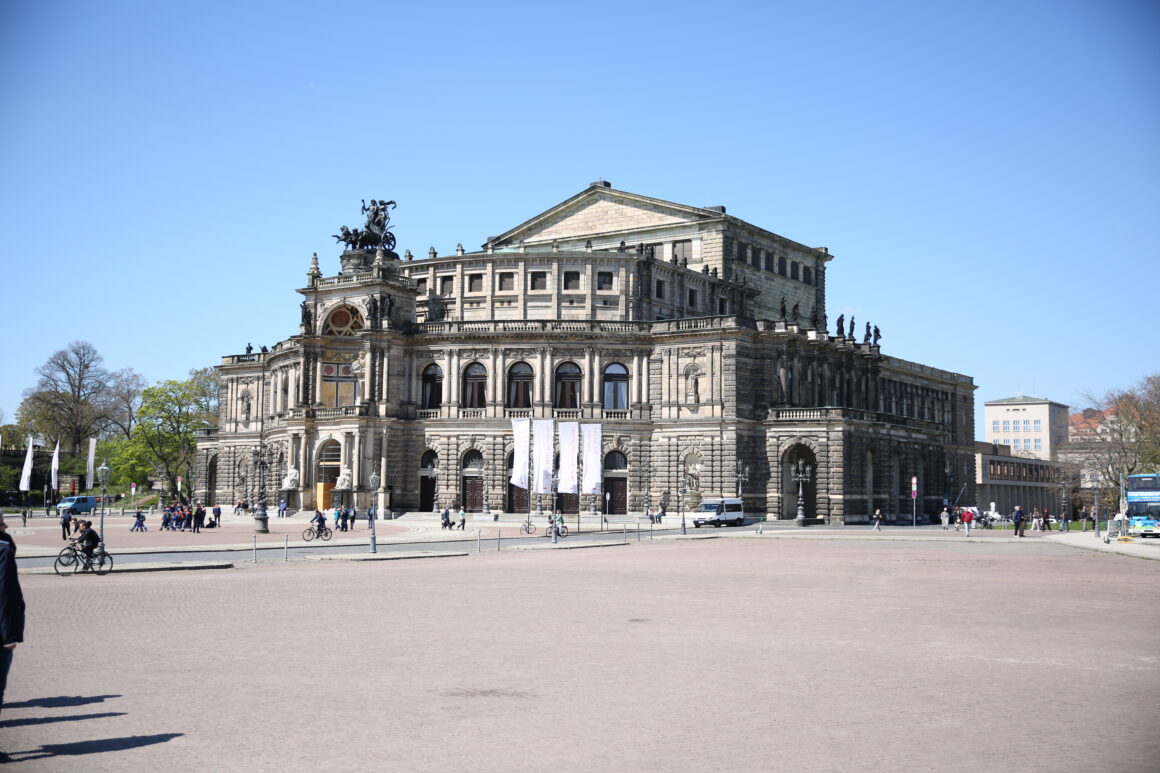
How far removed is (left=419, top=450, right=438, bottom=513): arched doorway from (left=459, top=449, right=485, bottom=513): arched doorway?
2573 mm

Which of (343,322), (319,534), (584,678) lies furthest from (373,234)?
(584,678)

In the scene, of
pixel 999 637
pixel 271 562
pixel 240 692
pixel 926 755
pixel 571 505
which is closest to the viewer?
pixel 926 755

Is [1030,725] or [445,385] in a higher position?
[445,385]

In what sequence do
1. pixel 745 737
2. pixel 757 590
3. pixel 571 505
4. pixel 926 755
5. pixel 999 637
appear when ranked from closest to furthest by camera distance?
1. pixel 926 755
2. pixel 745 737
3. pixel 999 637
4. pixel 757 590
5. pixel 571 505

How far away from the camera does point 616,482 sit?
85438 millimetres

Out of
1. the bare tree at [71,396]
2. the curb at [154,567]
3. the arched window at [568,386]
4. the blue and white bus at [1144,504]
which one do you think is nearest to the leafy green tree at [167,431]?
the bare tree at [71,396]

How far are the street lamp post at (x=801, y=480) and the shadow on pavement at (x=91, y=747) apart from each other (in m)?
68.6

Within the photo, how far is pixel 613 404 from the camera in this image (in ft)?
288

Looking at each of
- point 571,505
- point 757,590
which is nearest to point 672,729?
point 757,590

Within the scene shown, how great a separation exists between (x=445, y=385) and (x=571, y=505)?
1423 cm

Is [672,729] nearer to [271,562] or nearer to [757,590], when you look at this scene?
[757,590]

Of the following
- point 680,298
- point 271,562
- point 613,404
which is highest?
point 680,298

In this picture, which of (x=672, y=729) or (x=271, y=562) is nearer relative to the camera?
(x=672, y=729)

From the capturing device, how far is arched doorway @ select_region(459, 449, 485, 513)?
86125 millimetres
